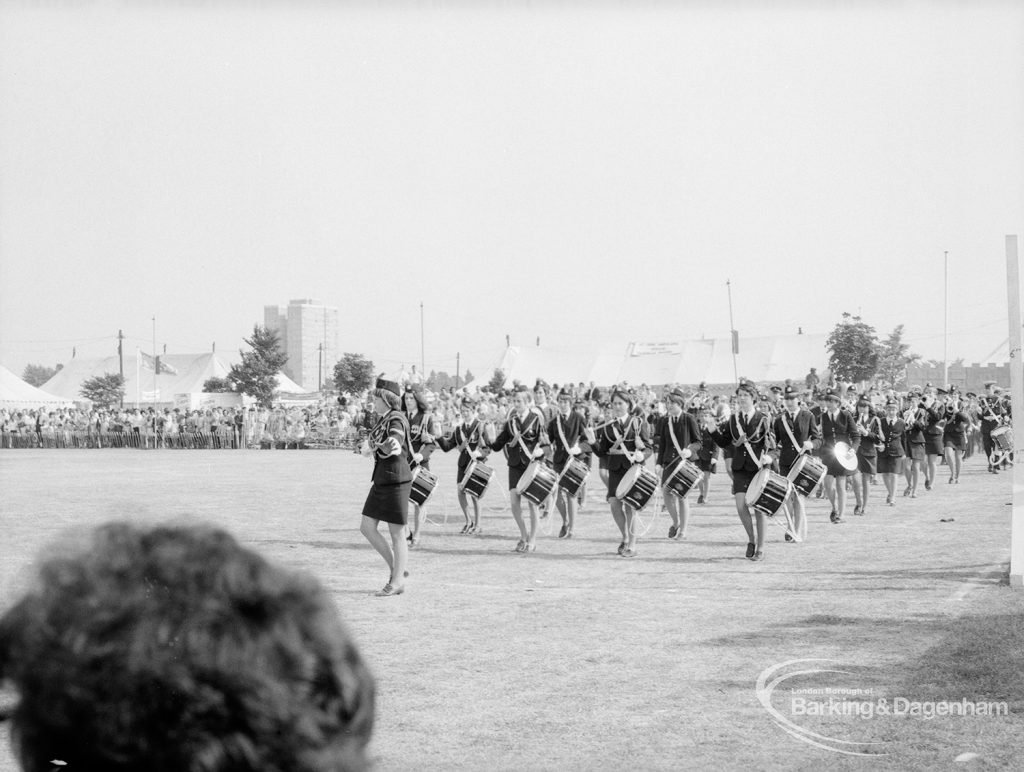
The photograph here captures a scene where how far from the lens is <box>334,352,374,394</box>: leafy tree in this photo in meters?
61.0

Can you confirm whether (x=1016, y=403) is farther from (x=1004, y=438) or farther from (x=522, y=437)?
(x=1004, y=438)

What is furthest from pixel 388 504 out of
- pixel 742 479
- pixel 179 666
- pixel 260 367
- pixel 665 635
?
pixel 260 367

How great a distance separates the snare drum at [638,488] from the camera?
12.3 metres

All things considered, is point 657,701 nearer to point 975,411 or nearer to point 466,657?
point 466,657

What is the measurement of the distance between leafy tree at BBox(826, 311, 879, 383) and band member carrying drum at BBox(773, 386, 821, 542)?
112ft

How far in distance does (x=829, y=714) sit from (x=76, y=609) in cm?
545

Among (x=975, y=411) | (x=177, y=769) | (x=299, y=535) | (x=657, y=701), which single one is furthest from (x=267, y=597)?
(x=975, y=411)

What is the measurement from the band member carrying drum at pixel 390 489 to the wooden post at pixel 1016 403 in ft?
17.6

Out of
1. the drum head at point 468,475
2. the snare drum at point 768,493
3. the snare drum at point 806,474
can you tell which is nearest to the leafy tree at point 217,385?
the drum head at point 468,475

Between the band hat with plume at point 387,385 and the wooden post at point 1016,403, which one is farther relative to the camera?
the band hat with plume at point 387,385

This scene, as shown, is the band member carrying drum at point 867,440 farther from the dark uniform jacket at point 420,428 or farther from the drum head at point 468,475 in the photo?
the dark uniform jacket at point 420,428

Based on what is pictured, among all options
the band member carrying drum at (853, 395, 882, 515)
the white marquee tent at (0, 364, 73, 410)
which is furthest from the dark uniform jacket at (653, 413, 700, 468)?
the white marquee tent at (0, 364, 73, 410)

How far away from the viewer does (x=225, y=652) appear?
1.17 meters

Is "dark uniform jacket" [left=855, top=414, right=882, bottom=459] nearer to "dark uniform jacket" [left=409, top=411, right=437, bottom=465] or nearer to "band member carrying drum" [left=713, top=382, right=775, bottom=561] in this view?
"band member carrying drum" [left=713, top=382, right=775, bottom=561]
